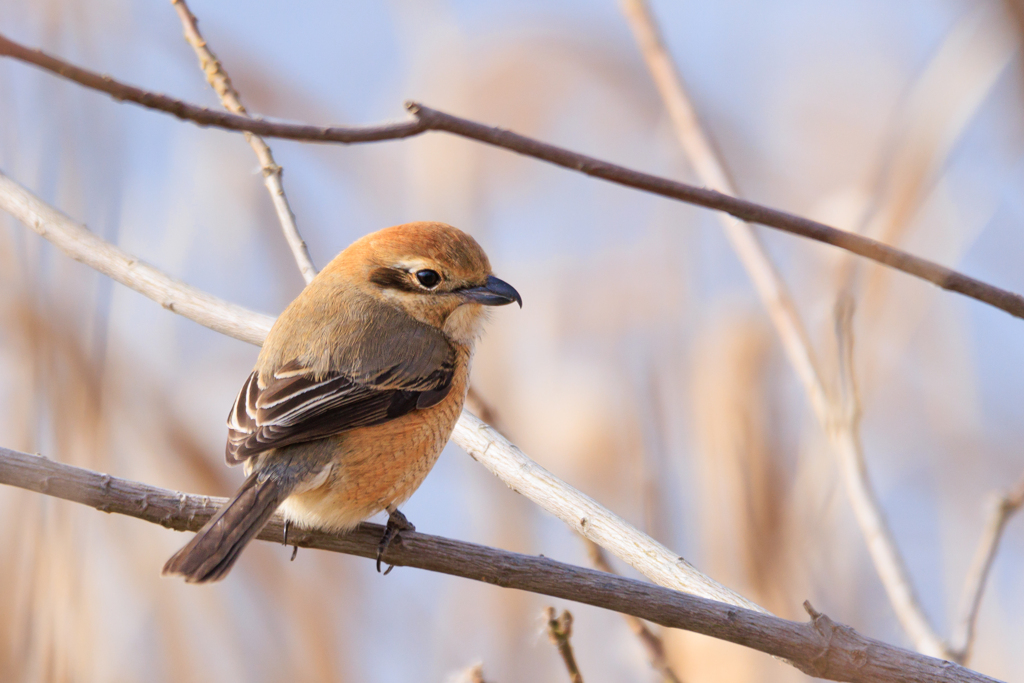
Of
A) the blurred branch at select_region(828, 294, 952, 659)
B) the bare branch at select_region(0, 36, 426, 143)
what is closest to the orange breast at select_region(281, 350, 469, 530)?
the blurred branch at select_region(828, 294, 952, 659)

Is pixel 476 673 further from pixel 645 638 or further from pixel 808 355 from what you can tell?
pixel 808 355

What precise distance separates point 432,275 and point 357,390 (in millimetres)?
556

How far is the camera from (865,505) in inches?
98.0

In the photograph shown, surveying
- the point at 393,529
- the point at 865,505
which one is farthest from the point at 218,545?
the point at 865,505

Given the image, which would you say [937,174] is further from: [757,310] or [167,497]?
[167,497]

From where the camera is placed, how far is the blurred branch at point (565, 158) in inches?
45.7

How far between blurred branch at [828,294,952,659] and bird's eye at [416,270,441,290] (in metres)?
1.29

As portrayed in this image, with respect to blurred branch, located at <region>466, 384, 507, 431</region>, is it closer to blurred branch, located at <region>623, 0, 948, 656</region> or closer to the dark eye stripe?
the dark eye stripe

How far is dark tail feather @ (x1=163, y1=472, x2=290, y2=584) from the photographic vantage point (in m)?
2.04

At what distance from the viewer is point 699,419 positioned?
3721 millimetres

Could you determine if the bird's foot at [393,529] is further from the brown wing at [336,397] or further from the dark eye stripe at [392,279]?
the dark eye stripe at [392,279]

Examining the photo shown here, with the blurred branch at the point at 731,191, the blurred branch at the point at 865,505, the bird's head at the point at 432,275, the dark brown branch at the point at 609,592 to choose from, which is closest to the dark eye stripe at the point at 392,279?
the bird's head at the point at 432,275

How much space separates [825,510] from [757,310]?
1.12 metres

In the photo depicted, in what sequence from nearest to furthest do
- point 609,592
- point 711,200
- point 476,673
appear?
point 711,200 < point 609,592 < point 476,673
